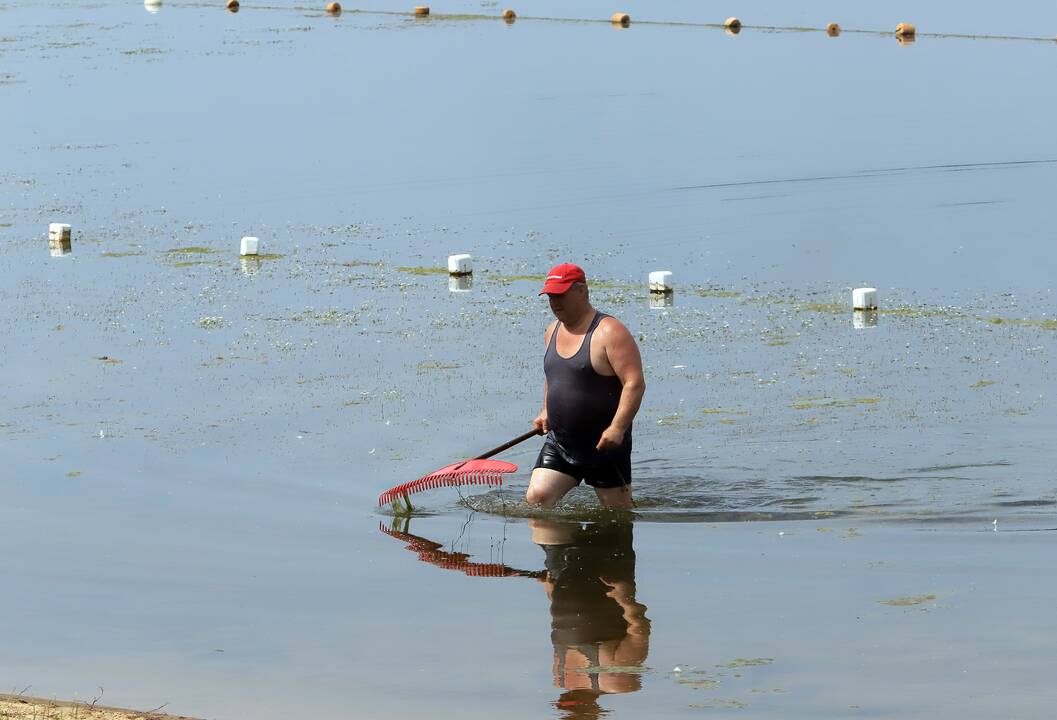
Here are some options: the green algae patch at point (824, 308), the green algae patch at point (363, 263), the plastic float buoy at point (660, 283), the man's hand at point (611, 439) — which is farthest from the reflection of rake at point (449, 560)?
the green algae patch at point (363, 263)

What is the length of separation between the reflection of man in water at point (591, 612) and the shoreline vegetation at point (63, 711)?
181cm

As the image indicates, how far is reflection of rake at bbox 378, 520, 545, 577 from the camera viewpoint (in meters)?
10.1

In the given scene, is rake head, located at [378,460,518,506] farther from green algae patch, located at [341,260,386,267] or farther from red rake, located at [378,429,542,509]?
green algae patch, located at [341,260,386,267]

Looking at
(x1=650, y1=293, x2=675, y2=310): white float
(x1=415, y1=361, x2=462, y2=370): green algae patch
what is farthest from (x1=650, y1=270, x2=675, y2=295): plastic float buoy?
(x1=415, y1=361, x2=462, y2=370): green algae patch

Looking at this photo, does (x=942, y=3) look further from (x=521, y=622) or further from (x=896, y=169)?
(x=521, y=622)

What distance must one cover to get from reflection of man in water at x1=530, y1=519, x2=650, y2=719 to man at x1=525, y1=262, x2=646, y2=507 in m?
0.29

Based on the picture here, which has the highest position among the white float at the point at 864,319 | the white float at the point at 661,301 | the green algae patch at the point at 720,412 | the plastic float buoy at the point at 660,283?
the plastic float buoy at the point at 660,283

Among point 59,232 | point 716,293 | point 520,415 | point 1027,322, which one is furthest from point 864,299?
point 59,232

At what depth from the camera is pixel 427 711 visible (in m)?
7.63

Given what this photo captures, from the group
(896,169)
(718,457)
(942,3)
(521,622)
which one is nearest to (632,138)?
(896,169)

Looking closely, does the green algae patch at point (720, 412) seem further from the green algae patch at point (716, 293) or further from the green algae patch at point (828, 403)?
the green algae patch at point (716, 293)

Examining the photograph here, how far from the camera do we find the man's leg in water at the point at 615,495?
10648mm

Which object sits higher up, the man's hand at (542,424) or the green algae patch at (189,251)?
the green algae patch at (189,251)

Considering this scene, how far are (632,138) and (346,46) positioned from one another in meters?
20.9
